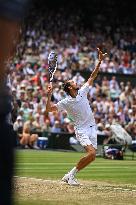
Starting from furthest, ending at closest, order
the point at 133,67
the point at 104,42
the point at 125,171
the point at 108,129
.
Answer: the point at 104,42 < the point at 133,67 < the point at 108,129 < the point at 125,171

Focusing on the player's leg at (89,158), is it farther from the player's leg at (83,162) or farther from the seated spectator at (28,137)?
the seated spectator at (28,137)

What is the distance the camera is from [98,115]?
2706 centimetres

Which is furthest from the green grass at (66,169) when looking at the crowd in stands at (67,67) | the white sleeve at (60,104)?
the crowd in stands at (67,67)

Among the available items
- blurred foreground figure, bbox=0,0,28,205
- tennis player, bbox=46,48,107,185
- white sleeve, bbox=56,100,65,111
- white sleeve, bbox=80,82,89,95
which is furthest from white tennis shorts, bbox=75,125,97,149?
blurred foreground figure, bbox=0,0,28,205

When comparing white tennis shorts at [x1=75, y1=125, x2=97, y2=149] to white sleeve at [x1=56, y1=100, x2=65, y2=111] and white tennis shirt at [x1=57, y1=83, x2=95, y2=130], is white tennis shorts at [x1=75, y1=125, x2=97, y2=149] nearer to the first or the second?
white tennis shirt at [x1=57, y1=83, x2=95, y2=130]

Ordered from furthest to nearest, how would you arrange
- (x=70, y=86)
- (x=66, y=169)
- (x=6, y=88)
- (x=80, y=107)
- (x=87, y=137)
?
(x=66, y=169), (x=80, y=107), (x=70, y=86), (x=87, y=137), (x=6, y=88)

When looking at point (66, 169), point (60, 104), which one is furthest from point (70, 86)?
point (66, 169)

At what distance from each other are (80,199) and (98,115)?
55.1 feet

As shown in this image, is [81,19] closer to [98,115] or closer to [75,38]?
[75,38]

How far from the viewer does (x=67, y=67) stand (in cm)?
3103

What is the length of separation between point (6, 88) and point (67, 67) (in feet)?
90.2

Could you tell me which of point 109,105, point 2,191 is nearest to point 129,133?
point 109,105

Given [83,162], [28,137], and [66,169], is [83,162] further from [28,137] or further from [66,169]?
[28,137]

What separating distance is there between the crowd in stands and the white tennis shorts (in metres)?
9.00
